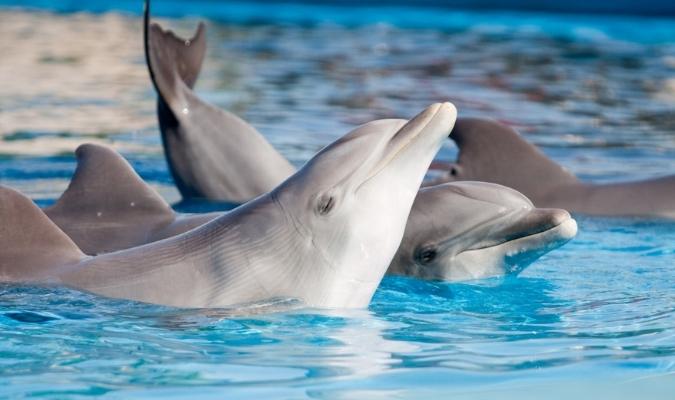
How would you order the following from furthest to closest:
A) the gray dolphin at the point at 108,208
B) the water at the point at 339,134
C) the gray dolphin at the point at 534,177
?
the gray dolphin at the point at 534,177
the gray dolphin at the point at 108,208
the water at the point at 339,134

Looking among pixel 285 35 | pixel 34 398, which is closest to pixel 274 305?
pixel 34 398

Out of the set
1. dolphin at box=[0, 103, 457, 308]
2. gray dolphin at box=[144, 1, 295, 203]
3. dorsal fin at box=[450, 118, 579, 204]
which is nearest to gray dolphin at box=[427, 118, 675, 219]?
dorsal fin at box=[450, 118, 579, 204]

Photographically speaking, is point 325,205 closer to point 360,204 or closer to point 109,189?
point 360,204

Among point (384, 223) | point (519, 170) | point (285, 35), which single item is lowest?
point (285, 35)

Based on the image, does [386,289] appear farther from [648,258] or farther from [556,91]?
[556,91]

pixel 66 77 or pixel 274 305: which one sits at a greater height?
pixel 274 305

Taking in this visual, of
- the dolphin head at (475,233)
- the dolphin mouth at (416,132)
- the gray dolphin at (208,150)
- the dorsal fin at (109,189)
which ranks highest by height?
the dolphin mouth at (416,132)

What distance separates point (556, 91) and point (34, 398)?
1143cm

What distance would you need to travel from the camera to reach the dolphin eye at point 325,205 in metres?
4.28

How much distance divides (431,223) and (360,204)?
116cm

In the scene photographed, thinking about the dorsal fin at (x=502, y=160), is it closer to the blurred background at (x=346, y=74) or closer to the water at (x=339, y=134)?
the water at (x=339, y=134)

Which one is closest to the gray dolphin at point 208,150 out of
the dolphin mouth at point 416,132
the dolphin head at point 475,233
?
the dolphin head at point 475,233

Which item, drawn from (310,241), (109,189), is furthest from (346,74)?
(310,241)

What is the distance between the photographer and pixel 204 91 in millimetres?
13992
